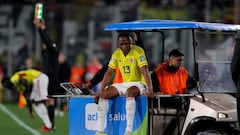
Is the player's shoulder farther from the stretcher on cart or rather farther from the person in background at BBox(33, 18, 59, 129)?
the person in background at BBox(33, 18, 59, 129)

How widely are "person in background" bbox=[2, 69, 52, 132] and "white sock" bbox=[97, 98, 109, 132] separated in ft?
19.4

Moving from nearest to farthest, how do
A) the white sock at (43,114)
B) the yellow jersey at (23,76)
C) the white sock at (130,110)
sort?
1. the white sock at (130,110)
2. the yellow jersey at (23,76)
3. the white sock at (43,114)

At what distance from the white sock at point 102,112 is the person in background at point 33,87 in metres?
5.93

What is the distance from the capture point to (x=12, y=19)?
37094mm

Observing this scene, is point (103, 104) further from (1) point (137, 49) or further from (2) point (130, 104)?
(1) point (137, 49)

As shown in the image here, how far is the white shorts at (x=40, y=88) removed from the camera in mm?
21953

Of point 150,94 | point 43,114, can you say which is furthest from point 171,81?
point 43,114

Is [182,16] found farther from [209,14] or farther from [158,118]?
[158,118]

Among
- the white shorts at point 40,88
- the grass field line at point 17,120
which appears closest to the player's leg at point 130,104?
the grass field line at point 17,120

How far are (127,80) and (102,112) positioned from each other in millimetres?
628

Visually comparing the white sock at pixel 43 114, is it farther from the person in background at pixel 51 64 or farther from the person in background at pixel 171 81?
the person in background at pixel 171 81

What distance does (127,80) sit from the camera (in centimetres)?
1545

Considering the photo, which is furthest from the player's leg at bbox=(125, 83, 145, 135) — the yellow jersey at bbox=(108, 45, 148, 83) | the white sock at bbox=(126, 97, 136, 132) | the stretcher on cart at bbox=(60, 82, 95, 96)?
the stretcher on cart at bbox=(60, 82, 95, 96)

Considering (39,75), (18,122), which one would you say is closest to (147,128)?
(39,75)
